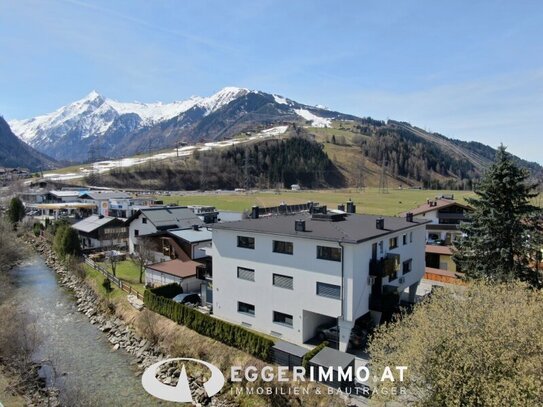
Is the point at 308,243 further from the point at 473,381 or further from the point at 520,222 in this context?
the point at 520,222

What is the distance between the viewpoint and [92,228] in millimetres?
56688

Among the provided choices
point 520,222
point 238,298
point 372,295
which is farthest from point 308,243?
point 520,222

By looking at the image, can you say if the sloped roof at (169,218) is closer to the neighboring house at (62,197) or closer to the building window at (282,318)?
the building window at (282,318)

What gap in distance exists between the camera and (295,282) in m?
24.6

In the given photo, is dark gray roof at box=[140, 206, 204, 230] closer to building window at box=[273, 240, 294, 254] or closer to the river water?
the river water

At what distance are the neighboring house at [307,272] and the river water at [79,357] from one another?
7.63 meters

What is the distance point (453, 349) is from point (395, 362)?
2.46m

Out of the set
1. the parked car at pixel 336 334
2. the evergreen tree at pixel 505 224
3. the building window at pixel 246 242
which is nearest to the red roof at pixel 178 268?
the building window at pixel 246 242

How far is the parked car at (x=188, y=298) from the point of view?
1259 inches

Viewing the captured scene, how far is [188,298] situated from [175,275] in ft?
10.7

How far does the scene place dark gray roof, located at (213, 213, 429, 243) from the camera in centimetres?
2339

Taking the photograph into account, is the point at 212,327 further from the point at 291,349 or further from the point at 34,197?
the point at 34,197

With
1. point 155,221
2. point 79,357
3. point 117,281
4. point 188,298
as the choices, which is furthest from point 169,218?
point 79,357

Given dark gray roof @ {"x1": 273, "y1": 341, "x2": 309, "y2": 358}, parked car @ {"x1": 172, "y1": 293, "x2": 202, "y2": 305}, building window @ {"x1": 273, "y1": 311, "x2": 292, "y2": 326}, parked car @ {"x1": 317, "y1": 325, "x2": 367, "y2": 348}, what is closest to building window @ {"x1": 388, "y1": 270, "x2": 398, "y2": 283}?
parked car @ {"x1": 317, "y1": 325, "x2": 367, "y2": 348}
